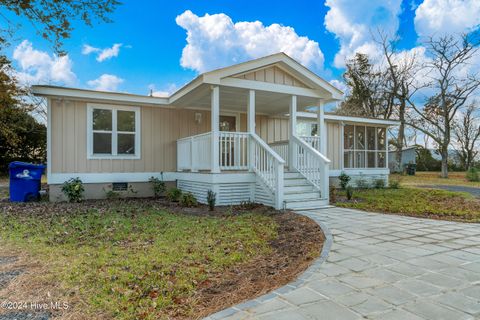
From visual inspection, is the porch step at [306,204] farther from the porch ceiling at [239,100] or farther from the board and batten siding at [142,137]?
the board and batten siding at [142,137]

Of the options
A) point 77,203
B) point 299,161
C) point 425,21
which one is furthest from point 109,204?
point 425,21

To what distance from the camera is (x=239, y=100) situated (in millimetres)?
8984

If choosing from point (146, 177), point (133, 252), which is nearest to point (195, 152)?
point (146, 177)

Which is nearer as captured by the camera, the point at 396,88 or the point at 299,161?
the point at 299,161

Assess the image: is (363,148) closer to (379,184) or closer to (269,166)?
(379,184)

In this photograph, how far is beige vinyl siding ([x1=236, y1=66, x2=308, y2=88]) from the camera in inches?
306

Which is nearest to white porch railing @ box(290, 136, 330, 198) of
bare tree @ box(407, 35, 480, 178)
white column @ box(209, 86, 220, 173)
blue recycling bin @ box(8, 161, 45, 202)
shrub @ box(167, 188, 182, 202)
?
white column @ box(209, 86, 220, 173)

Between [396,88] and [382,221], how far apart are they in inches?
819

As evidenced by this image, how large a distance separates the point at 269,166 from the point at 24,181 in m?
6.24

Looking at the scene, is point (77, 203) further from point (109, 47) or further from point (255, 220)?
point (109, 47)

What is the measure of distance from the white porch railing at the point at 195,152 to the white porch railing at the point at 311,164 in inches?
93.5

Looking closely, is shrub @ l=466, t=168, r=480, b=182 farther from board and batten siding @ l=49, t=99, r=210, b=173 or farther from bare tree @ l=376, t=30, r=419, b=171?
board and batten siding @ l=49, t=99, r=210, b=173

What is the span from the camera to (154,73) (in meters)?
15.5

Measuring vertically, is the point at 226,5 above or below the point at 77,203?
above
